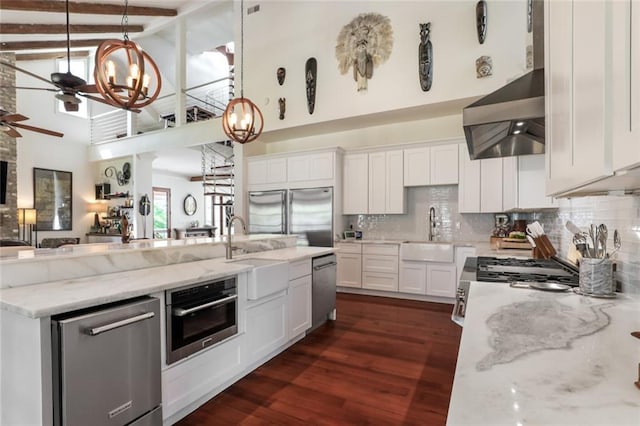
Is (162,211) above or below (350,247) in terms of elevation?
above

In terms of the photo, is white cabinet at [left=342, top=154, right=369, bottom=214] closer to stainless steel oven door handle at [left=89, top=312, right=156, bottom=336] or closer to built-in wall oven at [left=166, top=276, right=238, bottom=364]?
built-in wall oven at [left=166, top=276, right=238, bottom=364]

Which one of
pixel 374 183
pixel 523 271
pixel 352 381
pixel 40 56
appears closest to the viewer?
pixel 523 271

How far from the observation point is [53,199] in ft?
25.7

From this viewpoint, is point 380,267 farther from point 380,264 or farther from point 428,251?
point 428,251

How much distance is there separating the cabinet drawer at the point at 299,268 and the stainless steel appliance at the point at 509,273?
1.54m

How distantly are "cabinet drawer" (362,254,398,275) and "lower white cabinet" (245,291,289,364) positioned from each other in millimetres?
2451

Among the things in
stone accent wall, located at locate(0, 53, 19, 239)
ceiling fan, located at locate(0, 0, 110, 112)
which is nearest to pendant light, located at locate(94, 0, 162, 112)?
ceiling fan, located at locate(0, 0, 110, 112)

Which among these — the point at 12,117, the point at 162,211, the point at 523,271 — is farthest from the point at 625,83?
the point at 162,211

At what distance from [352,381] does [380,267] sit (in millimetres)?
2715

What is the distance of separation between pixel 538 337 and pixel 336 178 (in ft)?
14.8

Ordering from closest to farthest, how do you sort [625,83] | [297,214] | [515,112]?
[625,83] → [515,112] → [297,214]

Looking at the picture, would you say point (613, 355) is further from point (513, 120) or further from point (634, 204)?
point (513, 120)

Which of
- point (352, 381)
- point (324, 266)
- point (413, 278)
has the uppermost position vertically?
point (324, 266)

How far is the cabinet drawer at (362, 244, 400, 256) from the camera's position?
4.97 m
